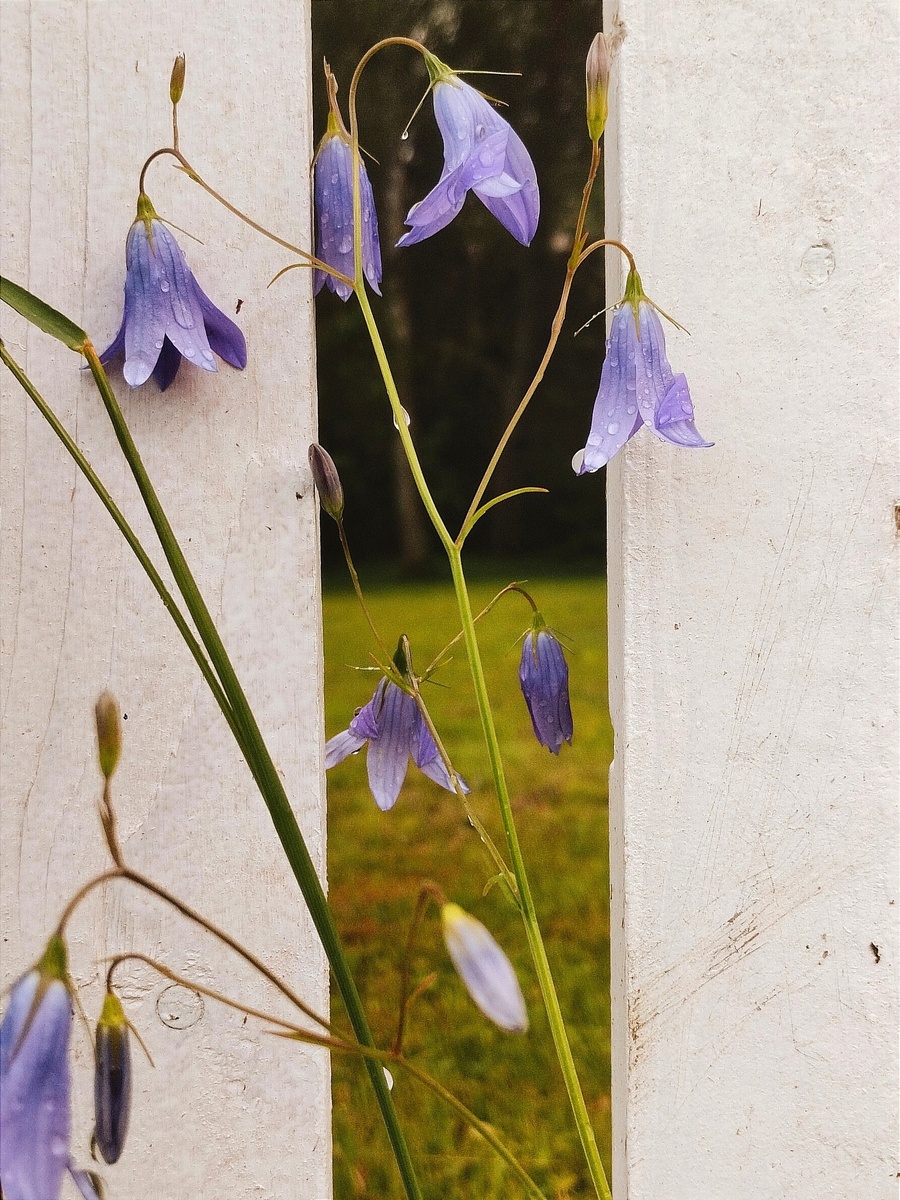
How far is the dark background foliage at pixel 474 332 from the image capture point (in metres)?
4.79

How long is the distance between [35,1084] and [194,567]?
0.91 feet

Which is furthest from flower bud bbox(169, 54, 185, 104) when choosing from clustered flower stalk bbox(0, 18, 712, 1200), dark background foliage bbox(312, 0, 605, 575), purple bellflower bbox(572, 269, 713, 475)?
dark background foliage bbox(312, 0, 605, 575)

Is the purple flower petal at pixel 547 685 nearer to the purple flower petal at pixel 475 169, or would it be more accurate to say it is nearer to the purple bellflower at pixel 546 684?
the purple bellflower at pixel 546 684

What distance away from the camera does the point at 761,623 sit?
0.56 m

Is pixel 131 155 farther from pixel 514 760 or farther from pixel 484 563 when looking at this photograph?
pixel 484 563

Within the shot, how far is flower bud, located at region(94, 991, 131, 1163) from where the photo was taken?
1.17 feet

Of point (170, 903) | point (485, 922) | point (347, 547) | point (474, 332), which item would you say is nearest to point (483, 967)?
point (170, 903)

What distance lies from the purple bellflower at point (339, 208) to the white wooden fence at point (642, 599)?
15 mm

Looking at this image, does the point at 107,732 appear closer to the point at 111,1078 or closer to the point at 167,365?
the point at 111,1078

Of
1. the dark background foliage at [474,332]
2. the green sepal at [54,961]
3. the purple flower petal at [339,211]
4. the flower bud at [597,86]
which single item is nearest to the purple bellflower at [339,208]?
the purple flower petal at [339,211]

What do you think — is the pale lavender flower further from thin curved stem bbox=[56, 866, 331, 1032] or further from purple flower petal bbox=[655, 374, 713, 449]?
purple flower petal bbox=[655, 374, 713, 449]

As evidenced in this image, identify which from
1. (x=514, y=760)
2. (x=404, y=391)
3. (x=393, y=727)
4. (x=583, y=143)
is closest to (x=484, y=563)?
(x=404, y=391)

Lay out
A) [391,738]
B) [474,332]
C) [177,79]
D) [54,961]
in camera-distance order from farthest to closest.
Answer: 1. [474,332]
2. [391,738]
3. [177,79]
4. [54,961]

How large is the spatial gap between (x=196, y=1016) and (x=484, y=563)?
17.0 feet
